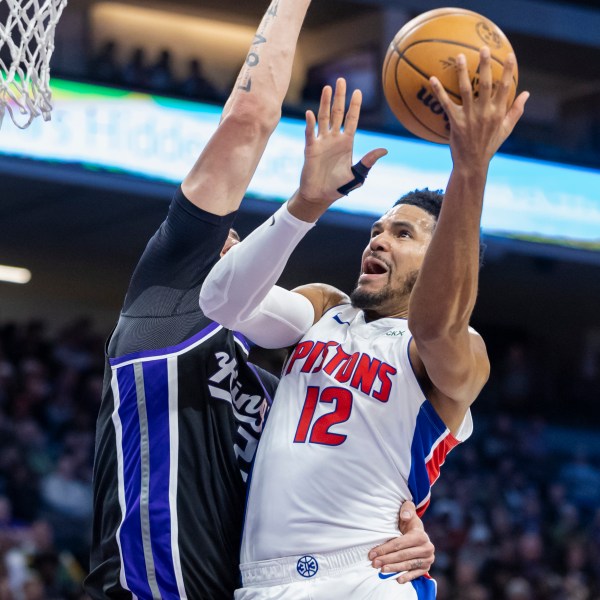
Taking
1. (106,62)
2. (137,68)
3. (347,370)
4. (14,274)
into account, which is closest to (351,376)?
(347,370)

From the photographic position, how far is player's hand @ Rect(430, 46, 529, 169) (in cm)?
278

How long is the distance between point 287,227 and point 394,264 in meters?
0.65

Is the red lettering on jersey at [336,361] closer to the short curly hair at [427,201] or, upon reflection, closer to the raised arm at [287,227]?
the raised arm at [287,227]

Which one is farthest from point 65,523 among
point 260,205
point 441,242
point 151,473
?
point 441,242

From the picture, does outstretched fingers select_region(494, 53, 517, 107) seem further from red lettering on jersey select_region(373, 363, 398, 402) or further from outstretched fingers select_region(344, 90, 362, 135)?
red lettering on jersey select_region(373, 363, 398, 402)

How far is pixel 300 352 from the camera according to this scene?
11.8 feet

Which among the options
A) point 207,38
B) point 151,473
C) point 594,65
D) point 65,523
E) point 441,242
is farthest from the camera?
point 594,65

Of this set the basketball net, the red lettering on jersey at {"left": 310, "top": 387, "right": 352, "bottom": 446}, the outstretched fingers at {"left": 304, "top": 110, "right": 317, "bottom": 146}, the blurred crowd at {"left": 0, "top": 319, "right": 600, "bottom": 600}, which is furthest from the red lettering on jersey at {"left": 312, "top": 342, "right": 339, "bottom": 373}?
the blurred crowd at {"left": 0, "top": 319, "right": 600, "bottom": 600}

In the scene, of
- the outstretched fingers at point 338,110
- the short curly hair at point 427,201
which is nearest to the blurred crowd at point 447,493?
the short curly hair at point 427,201

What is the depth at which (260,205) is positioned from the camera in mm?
11219

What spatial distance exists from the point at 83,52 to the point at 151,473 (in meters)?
11.0

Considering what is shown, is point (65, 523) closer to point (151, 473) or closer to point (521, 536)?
point (521, 536)

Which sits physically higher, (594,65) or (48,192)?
(594,65)

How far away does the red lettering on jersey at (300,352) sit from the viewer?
11.8ft
